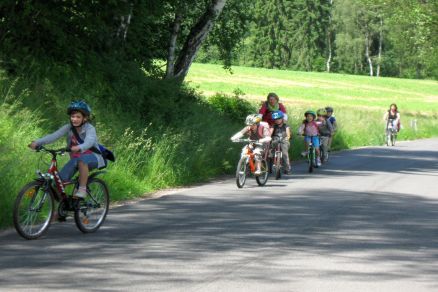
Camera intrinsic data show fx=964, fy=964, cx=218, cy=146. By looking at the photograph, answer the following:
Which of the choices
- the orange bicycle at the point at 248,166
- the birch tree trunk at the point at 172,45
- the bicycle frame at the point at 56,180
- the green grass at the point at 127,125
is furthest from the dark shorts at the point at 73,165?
the birch tree trunk at the point at 172,45

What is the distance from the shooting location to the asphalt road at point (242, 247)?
26.9 feet

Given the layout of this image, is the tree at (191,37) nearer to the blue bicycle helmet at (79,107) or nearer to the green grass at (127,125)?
the green grass at (127,125)

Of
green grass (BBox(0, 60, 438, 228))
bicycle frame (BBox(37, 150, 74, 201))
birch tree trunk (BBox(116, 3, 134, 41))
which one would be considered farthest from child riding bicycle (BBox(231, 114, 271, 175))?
bicycle frame (BBox(37, 150, 74, 201))

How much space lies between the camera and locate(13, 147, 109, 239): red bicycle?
33.4 ft

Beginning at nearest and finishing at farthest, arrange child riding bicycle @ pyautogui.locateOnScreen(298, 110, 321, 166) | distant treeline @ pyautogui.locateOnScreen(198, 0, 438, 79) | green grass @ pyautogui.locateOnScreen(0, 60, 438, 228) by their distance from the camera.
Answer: green grass @ pyautogui.locateOnScreen(0, 60, 438, 228)
child riding bicycle @ pyautogui.locateOnScreen(298, 110, 321, 166)
distant treeline @ pyautogui.locateOnScreen(198, 0, 438, 79)

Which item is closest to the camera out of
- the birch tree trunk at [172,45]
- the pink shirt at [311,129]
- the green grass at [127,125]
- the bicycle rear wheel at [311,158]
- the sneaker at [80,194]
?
the sneaker at [80,194]

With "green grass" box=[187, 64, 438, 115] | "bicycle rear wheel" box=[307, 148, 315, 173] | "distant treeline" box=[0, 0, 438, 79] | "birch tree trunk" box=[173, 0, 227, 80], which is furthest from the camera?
"green grass" box=[187, 64, 438, 115]

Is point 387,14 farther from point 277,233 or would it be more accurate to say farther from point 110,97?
point 277,233

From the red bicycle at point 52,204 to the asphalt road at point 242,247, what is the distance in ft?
0.50

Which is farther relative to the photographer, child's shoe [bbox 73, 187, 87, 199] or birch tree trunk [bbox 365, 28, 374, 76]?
birch tree trunk [bbox 365, 28, 374, 76]

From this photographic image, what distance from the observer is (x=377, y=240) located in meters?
11.1

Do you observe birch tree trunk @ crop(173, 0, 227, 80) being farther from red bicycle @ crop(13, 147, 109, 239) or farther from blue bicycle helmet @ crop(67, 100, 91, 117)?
blue bicycle helmet @ crop(67, 100, 91, 117)

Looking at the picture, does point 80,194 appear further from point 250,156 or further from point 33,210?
point 250,156

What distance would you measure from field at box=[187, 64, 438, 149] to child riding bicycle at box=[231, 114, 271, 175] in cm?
1415
